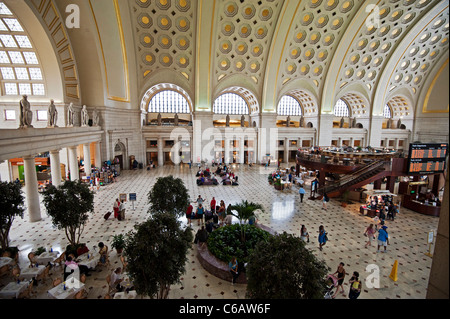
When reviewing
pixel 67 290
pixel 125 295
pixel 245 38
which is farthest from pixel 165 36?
pixel 125 295

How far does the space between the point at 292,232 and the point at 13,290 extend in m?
9.73

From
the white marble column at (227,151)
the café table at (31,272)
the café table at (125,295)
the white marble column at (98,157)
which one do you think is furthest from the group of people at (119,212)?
the white marble column at (227,151)

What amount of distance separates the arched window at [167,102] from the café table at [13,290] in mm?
25920

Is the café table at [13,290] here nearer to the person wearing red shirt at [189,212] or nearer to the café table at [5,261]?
the café table at [5,261]

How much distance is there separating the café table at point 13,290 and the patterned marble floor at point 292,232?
453 mm

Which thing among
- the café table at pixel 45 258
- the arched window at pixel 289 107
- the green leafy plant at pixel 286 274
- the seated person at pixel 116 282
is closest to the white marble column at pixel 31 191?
the café table at pixel 45 258

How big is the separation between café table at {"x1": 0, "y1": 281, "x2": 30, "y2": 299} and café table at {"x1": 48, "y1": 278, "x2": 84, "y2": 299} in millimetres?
902

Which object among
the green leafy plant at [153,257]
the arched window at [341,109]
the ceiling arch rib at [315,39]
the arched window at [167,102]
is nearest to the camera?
the green leafy plant at [153,257]

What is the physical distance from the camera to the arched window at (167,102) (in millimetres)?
29703

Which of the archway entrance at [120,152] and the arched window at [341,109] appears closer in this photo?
the archway entrance at [120,152]

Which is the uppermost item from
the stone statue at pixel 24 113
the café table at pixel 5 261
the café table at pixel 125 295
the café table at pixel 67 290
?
the stone statue at pixel 24 113

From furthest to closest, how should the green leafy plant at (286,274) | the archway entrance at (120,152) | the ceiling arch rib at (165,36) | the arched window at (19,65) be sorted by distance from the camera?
the archway entrance at (120,152), the ceiling arch rib at (165,36), the arched window at (19,65), the green leafy plant at (286,274)

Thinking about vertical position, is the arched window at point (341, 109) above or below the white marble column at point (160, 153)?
above

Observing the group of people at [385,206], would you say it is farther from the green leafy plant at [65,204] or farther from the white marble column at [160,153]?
the white marble column at [160,153]
